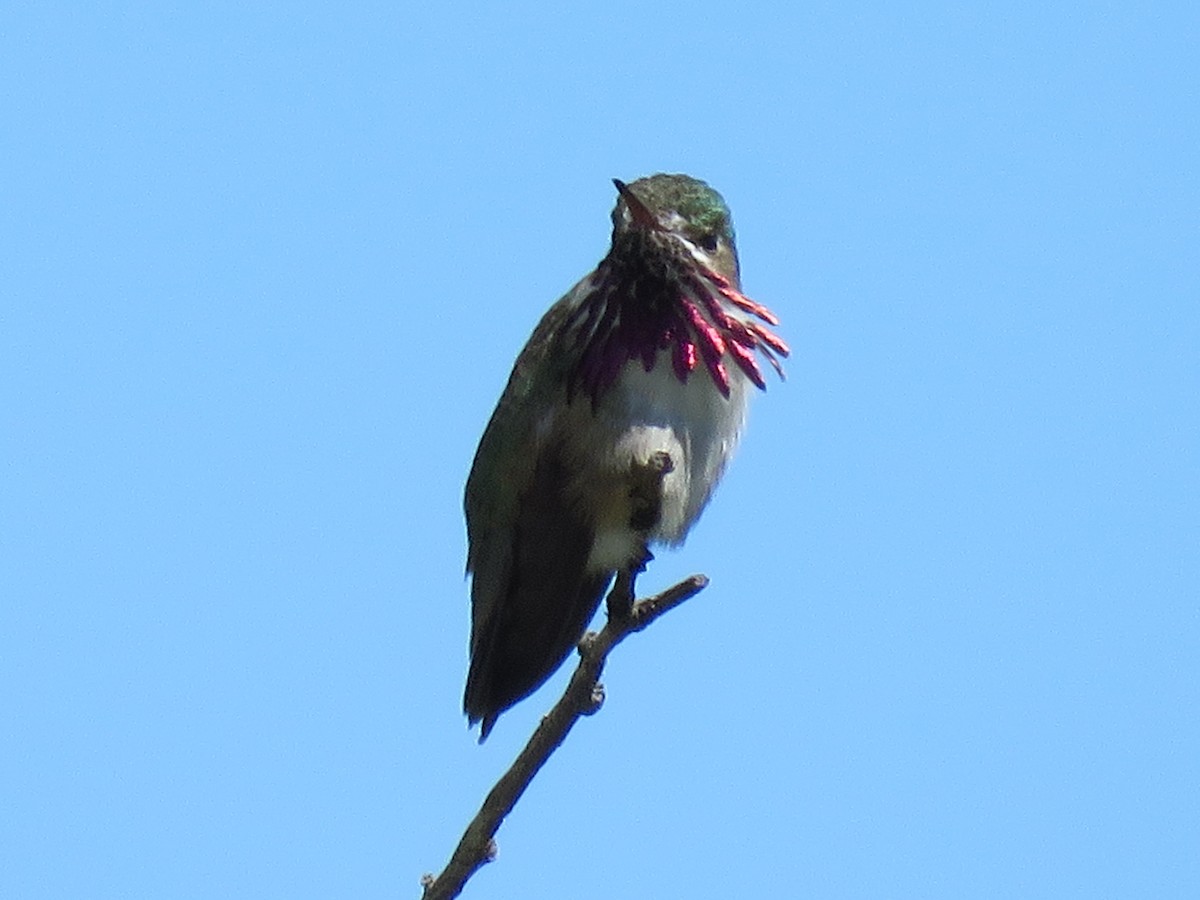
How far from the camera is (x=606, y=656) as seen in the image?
447 centimetres

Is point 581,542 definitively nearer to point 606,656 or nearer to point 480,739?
point 480,739

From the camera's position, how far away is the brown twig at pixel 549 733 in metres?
4.07

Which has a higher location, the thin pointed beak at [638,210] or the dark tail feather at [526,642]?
the thin pointed beak at [638,210]

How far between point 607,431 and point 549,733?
149 cm

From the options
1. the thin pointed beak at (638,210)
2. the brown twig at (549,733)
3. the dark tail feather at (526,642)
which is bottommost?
the brown twig at (549,733)

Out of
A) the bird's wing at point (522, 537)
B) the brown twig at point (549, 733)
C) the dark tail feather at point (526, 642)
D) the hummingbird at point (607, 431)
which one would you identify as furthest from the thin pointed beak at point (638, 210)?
the brown twig at point (549, 733)

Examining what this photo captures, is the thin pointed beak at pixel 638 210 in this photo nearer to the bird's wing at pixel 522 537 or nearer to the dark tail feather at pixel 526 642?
the bird's wing at pixel 522 537

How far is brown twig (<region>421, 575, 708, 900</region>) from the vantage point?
4.07 metres

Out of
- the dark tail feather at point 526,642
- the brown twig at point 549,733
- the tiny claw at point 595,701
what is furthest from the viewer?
the dark tail feather at point 526,642

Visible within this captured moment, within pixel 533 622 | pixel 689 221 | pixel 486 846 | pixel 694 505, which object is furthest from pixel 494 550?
pixel 486 846

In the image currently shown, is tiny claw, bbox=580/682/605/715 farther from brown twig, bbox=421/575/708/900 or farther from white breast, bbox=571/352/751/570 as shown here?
white breast, bbox=571/352/751/570

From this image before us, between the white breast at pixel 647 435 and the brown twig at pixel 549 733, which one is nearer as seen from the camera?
the brown twig at pixel 549 733

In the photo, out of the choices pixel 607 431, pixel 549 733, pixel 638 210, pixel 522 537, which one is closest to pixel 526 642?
pixel 522 537

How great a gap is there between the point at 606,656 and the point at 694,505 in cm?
151
